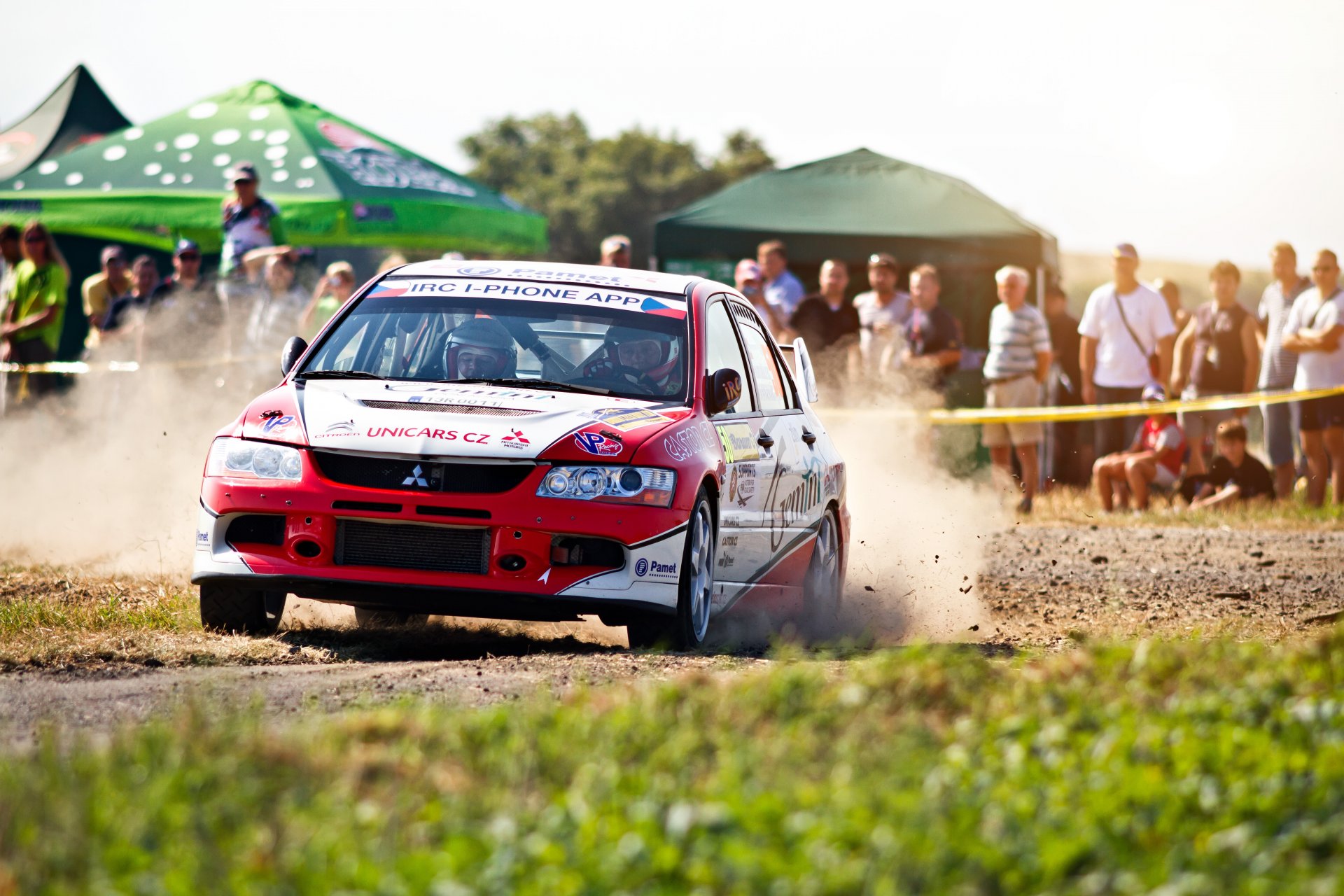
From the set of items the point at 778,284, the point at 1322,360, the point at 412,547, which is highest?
the point at 778,284

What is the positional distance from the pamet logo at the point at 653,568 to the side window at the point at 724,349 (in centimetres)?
136

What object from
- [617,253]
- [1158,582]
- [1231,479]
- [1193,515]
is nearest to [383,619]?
[1158,582]

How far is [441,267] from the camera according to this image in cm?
910

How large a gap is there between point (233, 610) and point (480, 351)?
5.15 ft

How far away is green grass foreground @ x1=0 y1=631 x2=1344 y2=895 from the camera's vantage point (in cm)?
333

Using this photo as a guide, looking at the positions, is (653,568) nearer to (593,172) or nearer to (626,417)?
(626,417)

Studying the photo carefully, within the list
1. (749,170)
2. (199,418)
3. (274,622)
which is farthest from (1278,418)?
(749,170)

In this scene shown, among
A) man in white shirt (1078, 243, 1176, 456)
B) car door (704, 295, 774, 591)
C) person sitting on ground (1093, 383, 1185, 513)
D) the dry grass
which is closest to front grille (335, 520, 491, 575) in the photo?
car door (704, 295, 774, 591)

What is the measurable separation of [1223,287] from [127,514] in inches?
371

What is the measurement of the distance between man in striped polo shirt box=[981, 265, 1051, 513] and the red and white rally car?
294 inches

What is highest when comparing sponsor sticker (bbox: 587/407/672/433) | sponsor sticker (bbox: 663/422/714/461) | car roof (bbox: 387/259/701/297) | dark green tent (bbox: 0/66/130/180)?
dark green tent (bbox: 0/66/130/180)

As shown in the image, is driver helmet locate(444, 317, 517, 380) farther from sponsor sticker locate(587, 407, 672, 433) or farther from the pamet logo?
the pamet logo

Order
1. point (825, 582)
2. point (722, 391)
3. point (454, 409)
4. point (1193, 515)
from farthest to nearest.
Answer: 1. point (1193, 515)
2. point (825, 582)
3. point (722, 391)
4. point (454, 409)

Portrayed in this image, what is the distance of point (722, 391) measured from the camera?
818 centimetres
